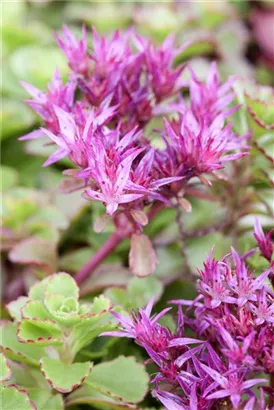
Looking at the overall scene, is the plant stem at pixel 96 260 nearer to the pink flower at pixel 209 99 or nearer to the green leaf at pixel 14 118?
the pink flower at pixel 209 99

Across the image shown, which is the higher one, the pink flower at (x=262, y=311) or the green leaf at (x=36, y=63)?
the green leaf at (x=36, y=63)

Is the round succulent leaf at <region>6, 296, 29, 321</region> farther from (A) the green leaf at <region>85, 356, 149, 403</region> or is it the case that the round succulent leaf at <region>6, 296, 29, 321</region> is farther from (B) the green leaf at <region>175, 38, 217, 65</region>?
(B) the green leaf at <region>175, 38, 217, 65</region>

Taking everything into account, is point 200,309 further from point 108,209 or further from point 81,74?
point 81,74

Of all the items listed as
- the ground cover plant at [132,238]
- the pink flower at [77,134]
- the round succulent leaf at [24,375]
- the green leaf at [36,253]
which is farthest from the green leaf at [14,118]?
the round succulent leaf at [24,375]

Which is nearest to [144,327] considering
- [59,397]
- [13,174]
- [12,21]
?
[59,397]

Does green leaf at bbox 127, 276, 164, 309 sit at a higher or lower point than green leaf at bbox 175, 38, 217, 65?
lower

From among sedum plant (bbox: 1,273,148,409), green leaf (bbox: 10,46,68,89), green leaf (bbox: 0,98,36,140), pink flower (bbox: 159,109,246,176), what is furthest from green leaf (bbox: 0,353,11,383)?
green leaf (bbox: 10,46,68,89)

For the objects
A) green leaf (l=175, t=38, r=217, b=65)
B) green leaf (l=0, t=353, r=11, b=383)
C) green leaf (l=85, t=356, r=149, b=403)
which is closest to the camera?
green leaf (l=0, t=353, r=11, b=383)
